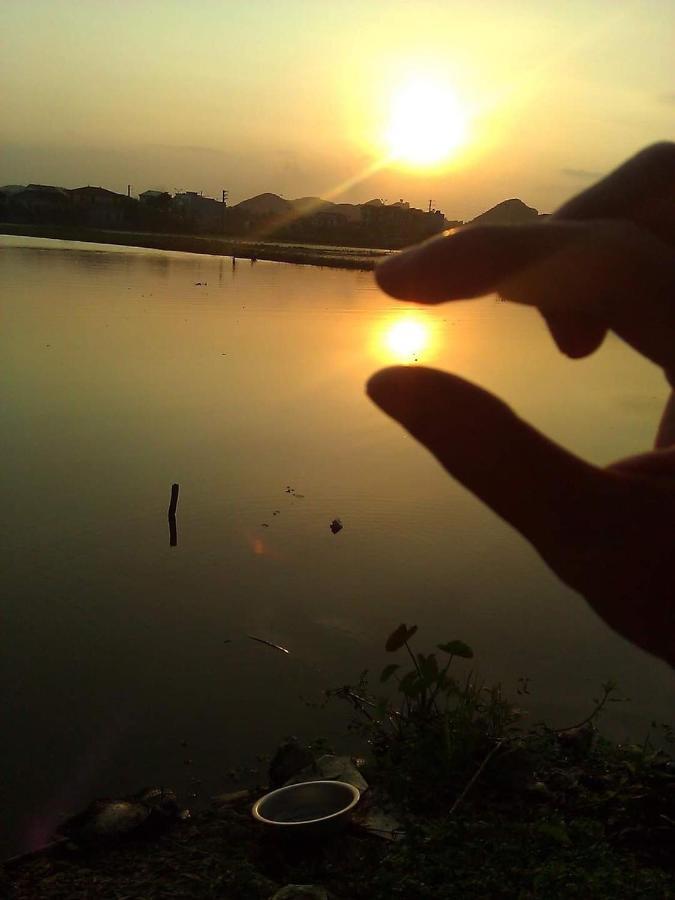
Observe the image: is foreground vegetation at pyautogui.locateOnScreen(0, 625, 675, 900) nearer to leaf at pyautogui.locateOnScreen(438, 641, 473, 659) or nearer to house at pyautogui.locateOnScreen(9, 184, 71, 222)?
leaf at pyautogui.locateOnScreen(438, 641, 473, 659)

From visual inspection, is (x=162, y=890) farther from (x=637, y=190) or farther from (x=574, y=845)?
(x=637, y=190)

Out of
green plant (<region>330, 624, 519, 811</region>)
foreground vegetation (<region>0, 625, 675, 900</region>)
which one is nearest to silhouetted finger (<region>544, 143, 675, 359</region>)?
foreground vegetation (<region>0, 625, 675, 900</region>)

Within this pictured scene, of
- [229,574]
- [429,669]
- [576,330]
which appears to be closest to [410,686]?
[429,669]

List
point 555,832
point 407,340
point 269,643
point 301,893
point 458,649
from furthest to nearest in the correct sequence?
point 407,340 → point 269,643 → point 458,649 → point 555,832 → point 301,893

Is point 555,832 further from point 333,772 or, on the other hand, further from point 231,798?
point 231,798

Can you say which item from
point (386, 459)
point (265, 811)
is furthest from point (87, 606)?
point (386, 459)
